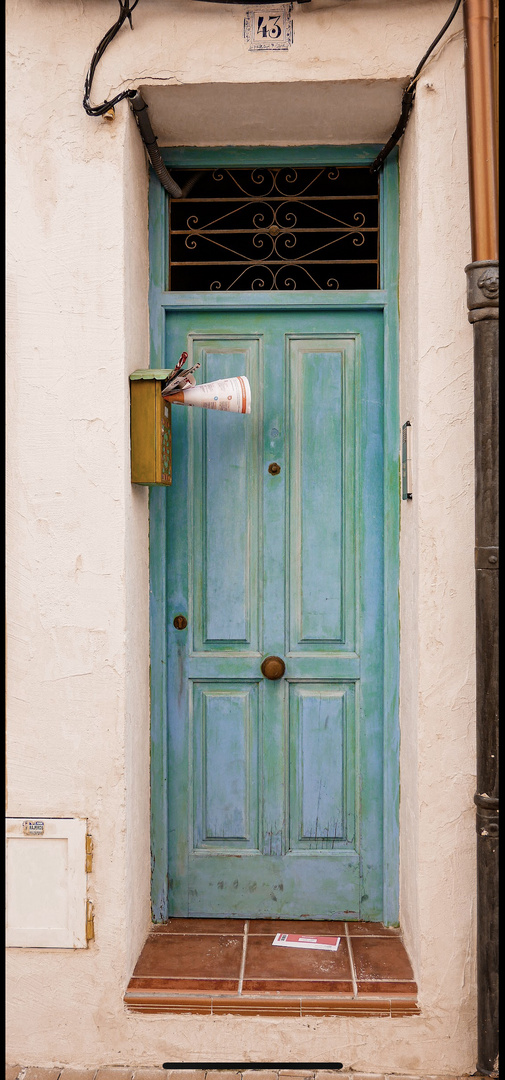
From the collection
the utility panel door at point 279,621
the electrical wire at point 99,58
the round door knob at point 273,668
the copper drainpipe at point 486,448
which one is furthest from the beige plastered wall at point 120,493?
the round door knob at point 273,668

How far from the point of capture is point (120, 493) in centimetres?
290

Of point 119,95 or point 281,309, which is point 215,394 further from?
point 119,95

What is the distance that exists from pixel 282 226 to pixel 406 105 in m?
0.66

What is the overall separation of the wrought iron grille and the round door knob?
157cm

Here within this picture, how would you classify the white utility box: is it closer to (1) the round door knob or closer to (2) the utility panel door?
(2) the utility panel door

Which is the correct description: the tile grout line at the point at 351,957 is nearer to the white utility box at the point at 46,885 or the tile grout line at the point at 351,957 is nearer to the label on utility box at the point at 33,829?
the white utility box at the point at 46,885

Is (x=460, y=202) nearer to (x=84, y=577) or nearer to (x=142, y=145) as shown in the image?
(x=142, y=145)

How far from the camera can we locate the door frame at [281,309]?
3244 millimetres

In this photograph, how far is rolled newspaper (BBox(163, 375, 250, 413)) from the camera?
9.92ft

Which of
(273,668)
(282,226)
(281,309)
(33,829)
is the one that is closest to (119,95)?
(282,226)

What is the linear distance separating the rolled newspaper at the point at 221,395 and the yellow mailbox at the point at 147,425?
76 mm

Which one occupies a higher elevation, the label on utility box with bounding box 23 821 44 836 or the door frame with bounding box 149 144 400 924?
the door frame with bounding box 149 144 400 924

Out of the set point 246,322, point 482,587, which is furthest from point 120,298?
point 482,587

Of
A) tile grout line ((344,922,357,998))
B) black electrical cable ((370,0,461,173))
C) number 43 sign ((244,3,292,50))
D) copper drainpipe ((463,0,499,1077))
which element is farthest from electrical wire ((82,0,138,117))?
tile grout line ((344,922,357,998))
